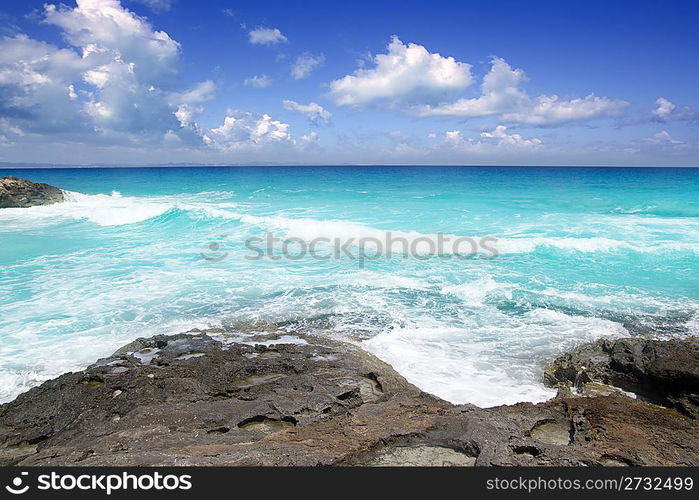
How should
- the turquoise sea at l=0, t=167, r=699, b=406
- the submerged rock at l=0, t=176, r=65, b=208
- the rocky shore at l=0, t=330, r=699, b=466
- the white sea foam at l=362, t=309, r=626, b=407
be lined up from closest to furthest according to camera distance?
1. the rocky shore at l=0, t=330, r=699, b=466
2. the white sea foam at l=362, t=309, r=626, b=407
3. the turquoise sea at l=0, t=167, r=699, b=406
4. the submerged rock at l=0, t=176, r=65, b=208

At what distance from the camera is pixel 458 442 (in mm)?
4168

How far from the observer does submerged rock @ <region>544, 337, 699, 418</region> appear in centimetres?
586

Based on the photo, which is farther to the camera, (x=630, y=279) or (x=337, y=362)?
(x=630, y=279)

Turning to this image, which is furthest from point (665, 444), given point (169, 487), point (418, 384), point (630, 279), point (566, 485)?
point (630, 279)

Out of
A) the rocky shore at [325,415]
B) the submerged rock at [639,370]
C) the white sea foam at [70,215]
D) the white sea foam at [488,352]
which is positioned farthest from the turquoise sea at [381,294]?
the white sea foam at [70,215]

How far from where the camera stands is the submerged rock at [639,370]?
5.86 metres

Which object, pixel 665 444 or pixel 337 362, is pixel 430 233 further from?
pixel 665 444

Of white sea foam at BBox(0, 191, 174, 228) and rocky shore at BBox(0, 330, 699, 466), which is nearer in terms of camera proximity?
rocky shore at BBox(0, 330, 699, 466)

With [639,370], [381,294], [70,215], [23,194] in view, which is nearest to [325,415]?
[639,370]

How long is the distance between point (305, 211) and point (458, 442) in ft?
88.3

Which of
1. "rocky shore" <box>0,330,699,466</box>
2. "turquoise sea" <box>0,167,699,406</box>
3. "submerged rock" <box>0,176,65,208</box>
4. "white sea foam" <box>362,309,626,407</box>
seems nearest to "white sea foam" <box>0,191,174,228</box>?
"submerged rock" <box>0,176,65,208</box>

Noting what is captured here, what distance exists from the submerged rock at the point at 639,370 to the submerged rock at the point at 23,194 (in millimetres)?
38124

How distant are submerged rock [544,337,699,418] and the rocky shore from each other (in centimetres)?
2

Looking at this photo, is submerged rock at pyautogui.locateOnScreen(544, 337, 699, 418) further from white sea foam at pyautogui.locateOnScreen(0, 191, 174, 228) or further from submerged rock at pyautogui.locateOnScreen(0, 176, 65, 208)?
submerged rock at pyautogui.locateOnScreen(0, 176, 65, 208)
